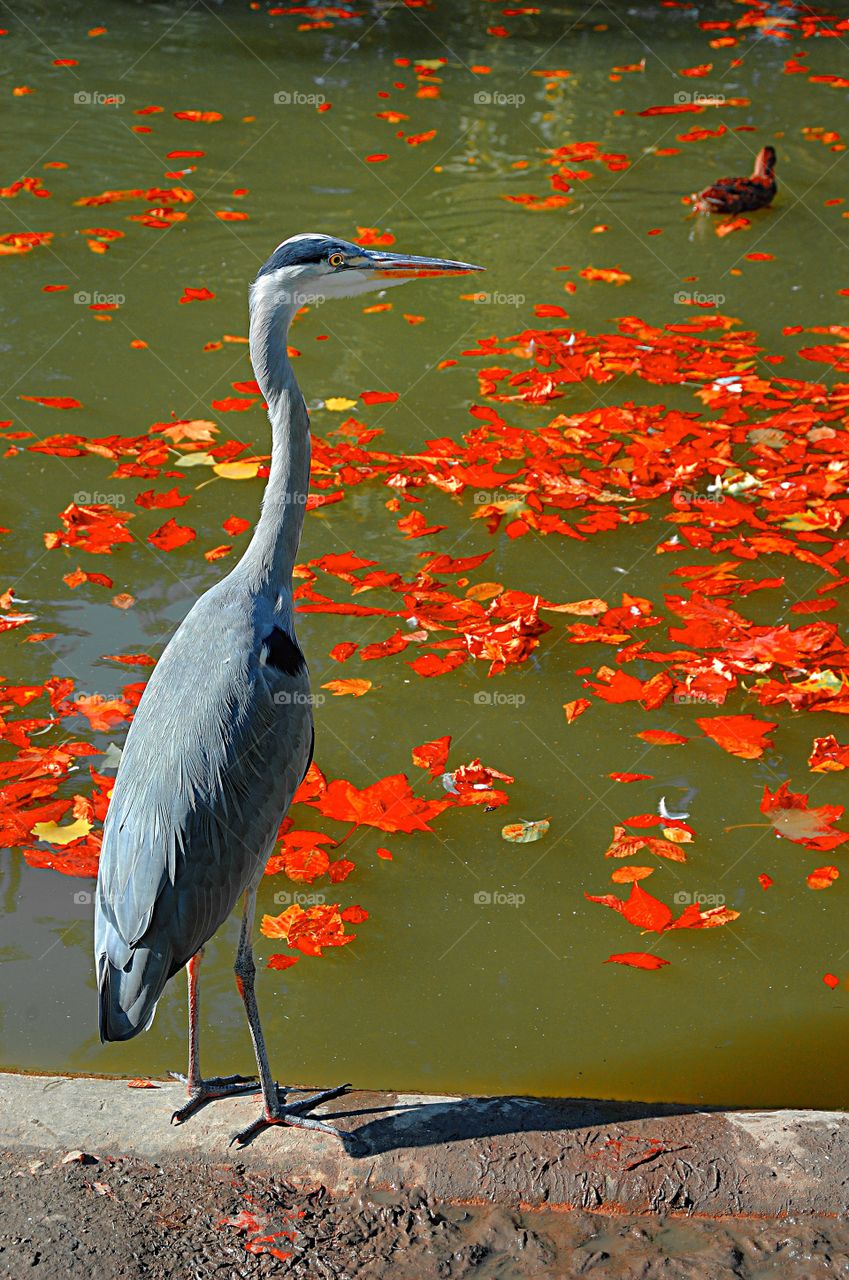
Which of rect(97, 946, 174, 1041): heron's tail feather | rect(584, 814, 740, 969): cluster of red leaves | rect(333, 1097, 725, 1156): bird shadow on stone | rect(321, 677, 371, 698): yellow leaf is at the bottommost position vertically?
rect(321, 677, 371, 698): yellow leaf

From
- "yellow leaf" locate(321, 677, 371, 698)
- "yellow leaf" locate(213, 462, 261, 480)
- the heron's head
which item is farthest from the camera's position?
"yellow leaf" locate(213, 462, 261, 480)

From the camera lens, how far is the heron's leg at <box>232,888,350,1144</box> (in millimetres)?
3238

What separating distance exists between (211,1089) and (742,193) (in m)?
7.37

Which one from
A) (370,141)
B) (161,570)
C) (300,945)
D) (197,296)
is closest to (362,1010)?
(300,945)

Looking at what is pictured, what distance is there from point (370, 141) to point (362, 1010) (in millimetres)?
8106

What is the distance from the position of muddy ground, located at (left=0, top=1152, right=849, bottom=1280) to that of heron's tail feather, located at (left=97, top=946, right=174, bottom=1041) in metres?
0.42

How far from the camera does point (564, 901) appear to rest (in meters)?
4.22

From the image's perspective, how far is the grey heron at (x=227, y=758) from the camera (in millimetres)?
3061

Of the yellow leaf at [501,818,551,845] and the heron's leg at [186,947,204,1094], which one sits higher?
the heron's leg at [186,947,204,1094]

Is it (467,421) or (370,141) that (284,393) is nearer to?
(467,421)

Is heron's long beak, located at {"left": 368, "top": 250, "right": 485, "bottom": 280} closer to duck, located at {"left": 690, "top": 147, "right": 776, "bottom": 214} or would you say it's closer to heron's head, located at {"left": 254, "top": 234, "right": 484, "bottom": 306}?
heron's head, located at {"left": 254, "top": 234, "right": 484, "bottom": 306}

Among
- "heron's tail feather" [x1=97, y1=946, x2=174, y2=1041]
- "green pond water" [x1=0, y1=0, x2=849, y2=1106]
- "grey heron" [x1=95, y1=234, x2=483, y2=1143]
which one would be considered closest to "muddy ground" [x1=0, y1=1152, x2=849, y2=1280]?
"grey heron" [x1=95, y1=234, x2=483, y2=1143]

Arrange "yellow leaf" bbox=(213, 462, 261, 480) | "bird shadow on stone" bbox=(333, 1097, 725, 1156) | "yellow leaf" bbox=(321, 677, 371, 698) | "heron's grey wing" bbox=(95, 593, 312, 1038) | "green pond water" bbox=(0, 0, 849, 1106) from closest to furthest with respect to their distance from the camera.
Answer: "heron's grey wing" bbox=(95, 593, 312, 1038) → "bird shadow on stone" bbox=(333, 1097, 725, 1156) → "green pond water" bbox=(0, 0, 849, 1106) → "yellow leaf" bbox=(321, 677, 371, 698) → "yellow leaf" bbox=(213, 462, 261, 480)

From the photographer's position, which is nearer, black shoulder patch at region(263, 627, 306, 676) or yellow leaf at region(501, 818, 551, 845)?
black shoulder patch at region(263, 627, 306, 676)
